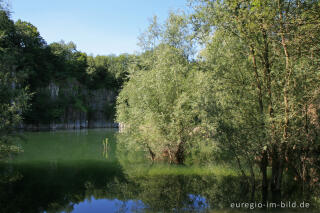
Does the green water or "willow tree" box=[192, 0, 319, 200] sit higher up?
"willow tree" box=[192, 0, 319, 200]

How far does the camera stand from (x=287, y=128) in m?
9.02

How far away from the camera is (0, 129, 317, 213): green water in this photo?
966cm

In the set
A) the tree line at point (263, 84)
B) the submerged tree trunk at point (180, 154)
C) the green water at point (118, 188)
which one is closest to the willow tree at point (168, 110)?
the submerged tree trunk at point (180, 154)

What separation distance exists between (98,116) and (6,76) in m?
54.9

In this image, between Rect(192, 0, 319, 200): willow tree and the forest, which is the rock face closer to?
the forest

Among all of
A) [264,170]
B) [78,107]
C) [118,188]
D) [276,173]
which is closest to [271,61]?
[264,170]

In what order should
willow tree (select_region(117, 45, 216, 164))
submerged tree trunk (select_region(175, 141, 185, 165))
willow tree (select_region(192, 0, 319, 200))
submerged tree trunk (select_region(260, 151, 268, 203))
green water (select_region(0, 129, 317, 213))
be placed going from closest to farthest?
willow tree (select_region(192, 0, 319, 200)), green water (select_region(0, 129, 317, 213)), submerged tree trunk (select_region(260, 151, 268, 203)), willow tree (select_region(117, 45, 216, 164)), submerged tree trunk (select_region(175, 141, 185, 165))

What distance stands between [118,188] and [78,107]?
48.9 meters

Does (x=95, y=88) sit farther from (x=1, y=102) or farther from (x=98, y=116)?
(x=1, y=102)

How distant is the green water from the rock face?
121 ft

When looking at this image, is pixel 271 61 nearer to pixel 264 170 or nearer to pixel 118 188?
pixel 264 170

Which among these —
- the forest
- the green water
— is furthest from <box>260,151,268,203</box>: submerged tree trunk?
the green water

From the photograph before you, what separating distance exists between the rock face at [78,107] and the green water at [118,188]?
3683 cm

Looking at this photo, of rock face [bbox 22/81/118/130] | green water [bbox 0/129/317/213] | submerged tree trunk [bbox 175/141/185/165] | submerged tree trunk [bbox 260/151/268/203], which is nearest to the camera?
green water [bbox 0/129/317/213]
